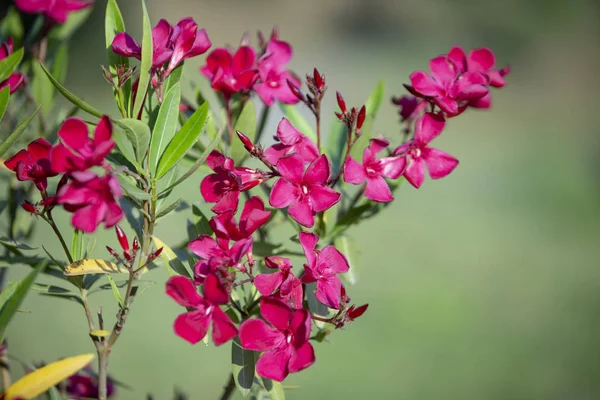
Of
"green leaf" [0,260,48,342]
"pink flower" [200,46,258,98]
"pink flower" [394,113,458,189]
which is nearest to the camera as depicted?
"green leaf" [0,260,48,342]

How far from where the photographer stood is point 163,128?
701mm

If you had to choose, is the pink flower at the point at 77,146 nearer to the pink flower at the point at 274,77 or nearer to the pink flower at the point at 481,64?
the pink flower at the point at 274,77

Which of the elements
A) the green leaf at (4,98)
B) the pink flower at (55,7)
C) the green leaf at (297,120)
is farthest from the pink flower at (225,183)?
the pink flower at (55,7)

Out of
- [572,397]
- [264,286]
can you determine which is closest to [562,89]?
[572,397]

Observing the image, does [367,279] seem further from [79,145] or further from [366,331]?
[79,145]

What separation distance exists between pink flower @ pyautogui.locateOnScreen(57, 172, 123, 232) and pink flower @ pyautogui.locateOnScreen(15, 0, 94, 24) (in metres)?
0.58

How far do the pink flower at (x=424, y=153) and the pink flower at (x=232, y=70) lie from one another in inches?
9.3

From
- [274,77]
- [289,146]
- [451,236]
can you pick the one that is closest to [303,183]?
[289,146]

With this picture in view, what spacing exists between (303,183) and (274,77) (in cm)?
27

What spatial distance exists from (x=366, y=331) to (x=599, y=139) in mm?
3009

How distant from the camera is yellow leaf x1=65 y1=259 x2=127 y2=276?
682mm

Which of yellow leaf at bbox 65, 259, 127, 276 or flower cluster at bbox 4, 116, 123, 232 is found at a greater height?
flower cluster at bbox 4, 116, 123, 232

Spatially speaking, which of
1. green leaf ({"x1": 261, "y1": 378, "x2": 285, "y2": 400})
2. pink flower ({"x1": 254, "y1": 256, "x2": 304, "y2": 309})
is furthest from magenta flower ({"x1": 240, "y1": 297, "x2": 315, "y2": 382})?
green leaf ({"x1": 261, "y1": 378, "x2": 285, "y2": 400})

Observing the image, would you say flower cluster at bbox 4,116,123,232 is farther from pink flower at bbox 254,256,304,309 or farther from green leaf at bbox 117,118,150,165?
pink flower at bbox 254,256,304,309
